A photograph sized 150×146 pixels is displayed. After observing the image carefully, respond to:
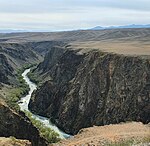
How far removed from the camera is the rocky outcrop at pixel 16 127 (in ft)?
155

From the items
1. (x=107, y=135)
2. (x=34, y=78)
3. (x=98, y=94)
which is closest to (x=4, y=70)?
(x=34, y=78)

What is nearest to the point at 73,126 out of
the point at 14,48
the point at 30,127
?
the point at 30,127

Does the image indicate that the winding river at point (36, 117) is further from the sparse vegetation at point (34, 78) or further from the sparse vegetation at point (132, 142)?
the sparse vegetation at point (132, 142)

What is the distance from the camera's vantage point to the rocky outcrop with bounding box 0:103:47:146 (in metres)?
47.3

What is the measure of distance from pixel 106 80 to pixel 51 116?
15.7 m

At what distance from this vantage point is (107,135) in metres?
34.5

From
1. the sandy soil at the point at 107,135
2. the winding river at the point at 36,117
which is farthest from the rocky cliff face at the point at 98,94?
the sandy soil at the point at 107,135

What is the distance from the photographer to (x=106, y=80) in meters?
77.8

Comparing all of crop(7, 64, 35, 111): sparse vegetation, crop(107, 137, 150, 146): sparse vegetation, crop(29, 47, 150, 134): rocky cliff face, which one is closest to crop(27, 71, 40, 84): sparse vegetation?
crop(7, 64, 35, 111): sparse vegetation

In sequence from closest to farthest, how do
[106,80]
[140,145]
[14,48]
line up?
1. [140,145]
2. [106,80]
3. [14,48]

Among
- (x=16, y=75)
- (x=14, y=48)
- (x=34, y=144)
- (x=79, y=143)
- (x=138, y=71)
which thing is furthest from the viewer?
(x=14, y=48)

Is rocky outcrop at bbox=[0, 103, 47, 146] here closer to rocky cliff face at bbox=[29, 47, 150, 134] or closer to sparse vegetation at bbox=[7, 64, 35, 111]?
rocky cliff face at bbox=[29, 47, 150, 134]

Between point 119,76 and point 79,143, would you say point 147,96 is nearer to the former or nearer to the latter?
point 119,76

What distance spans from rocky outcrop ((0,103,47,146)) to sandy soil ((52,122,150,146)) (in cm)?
1170
